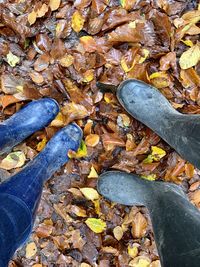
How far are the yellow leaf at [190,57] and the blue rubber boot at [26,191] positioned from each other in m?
0.50

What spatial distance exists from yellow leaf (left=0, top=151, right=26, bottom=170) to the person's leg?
13.4 inches

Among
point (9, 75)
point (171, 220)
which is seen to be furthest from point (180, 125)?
point (9, 75)

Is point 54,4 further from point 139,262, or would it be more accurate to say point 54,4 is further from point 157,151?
point 139,262

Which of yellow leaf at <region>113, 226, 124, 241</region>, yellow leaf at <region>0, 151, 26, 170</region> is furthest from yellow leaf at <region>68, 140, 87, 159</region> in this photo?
yellow leaf at <region>113, 226, 124, 241</region>

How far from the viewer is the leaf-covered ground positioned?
60.8 inches

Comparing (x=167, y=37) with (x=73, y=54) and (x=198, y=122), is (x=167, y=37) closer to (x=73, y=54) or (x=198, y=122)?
(x=73, y=54)

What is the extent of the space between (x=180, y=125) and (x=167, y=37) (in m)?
0.45

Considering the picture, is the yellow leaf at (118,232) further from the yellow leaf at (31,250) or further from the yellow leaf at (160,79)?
the yellow leaf at (160,79)

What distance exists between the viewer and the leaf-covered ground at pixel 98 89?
1.54m

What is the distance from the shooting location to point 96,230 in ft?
5.45

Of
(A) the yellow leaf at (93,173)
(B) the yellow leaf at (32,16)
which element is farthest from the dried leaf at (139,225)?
(B) the yellow leaf at (32,16)

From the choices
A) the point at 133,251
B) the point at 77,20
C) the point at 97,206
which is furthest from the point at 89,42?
the point at 133,251

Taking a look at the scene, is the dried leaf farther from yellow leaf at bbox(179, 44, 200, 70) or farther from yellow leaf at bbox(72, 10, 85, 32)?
yellow leaf at bbox(72, 10, 85, 32)

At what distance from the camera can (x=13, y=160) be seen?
162 centimetres
